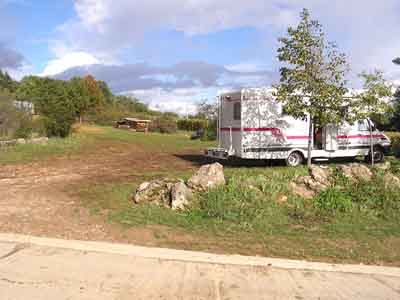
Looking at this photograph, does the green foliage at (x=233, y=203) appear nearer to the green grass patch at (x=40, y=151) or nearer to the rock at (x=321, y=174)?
the rock at (x=321, y=174)

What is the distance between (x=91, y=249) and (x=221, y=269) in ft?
6.26

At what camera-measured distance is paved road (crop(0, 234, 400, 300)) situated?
15.3ft

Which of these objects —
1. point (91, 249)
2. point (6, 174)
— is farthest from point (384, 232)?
point (6, 174)

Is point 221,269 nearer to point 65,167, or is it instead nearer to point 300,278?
point 300,278

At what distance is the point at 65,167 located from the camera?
1533cm

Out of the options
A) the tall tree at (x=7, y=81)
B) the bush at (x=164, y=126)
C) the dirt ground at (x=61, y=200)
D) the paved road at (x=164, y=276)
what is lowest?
the paved road at (x=164, y=276)

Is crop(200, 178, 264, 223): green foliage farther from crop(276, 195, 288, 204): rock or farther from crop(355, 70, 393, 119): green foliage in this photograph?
crop(355, 70, 393, 119): green foliage

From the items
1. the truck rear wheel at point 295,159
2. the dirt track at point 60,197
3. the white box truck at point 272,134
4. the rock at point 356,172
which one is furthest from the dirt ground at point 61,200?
the rock at point 356,172

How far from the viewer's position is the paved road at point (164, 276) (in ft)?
15.3

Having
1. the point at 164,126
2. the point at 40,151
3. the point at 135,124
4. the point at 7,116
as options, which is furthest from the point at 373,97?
the point at 135,124

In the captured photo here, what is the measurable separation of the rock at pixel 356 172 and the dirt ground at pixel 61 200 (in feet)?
15.0

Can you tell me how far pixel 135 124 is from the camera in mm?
48344

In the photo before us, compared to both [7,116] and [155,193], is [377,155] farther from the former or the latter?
[7,116]

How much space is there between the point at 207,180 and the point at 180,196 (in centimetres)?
76
